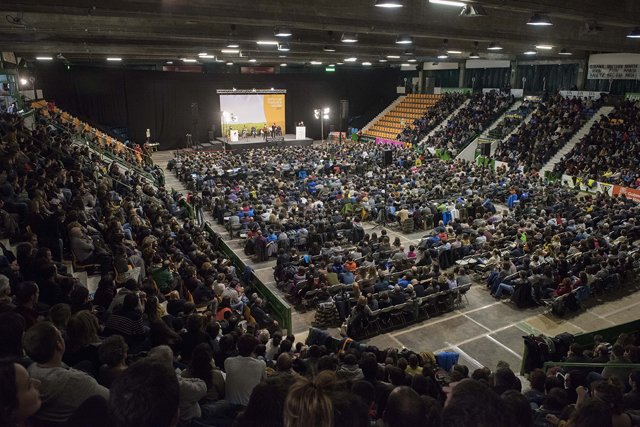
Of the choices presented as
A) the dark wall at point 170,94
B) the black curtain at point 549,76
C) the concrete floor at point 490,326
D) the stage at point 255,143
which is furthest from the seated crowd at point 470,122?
the concrete floor at point 490,326

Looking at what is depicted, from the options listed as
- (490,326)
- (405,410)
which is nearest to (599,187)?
(490,326)

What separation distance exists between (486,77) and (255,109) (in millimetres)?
17372

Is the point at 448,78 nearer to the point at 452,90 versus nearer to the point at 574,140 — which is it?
the point at 452,90

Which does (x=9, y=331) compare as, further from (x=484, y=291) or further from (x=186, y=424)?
(x=484, y=291)

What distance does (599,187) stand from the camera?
19172 mm

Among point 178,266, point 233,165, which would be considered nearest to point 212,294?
point 178,266

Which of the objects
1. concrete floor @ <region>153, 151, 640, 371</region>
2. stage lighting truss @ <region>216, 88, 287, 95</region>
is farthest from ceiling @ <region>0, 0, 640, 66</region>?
stage lighting truss @ <region>216, 88, 287, 95</region>

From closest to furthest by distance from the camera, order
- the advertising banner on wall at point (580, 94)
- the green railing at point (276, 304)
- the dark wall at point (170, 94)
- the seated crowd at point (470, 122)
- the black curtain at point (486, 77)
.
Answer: the green railing at point (276, 304)
the advertising banner on wall at point (580, 94)
the seated crowd at point (470, 122)
the dark wall at point (170, 94)
the black curtain at point (486, 77)

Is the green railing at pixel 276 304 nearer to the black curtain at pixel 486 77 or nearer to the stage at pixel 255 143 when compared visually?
the stage at pixel 255 143

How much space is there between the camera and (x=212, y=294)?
23.8 feet

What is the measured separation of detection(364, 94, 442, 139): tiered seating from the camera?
34.6 m

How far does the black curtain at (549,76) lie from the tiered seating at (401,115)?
22.7 feet

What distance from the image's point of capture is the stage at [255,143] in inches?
1172

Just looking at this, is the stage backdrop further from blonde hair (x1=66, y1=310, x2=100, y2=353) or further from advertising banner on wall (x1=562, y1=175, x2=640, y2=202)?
blonde hair (x1=66, y1=310, x2=100, y2=353)
